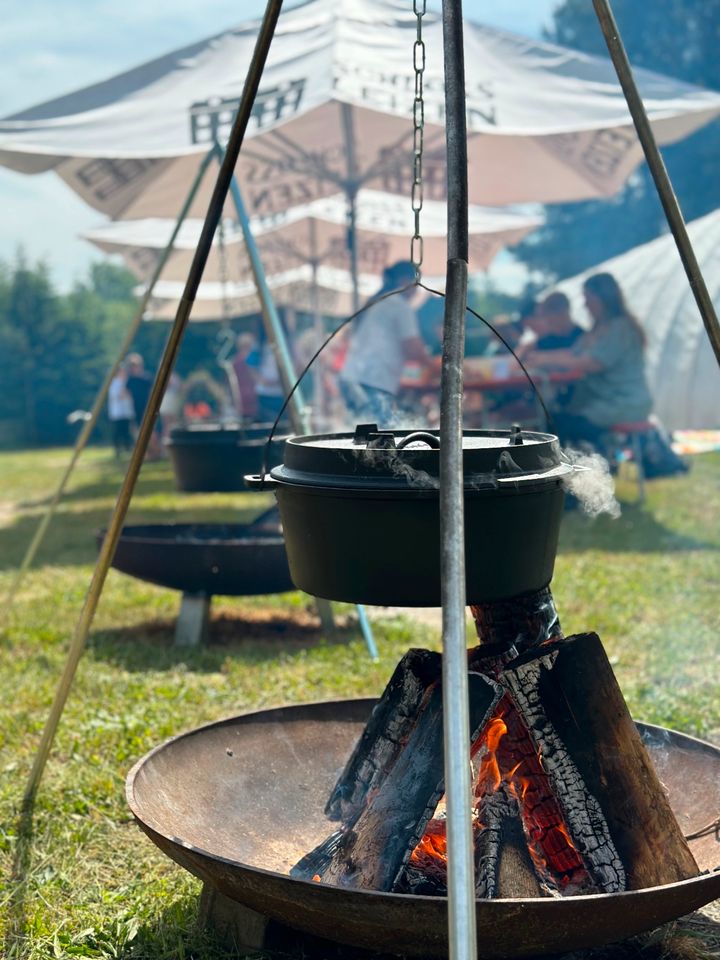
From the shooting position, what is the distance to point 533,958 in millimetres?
2104

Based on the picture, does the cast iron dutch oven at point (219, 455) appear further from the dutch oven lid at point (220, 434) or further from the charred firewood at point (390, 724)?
the charred firewood at point (390, 724)

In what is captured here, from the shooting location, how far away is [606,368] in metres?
8.86

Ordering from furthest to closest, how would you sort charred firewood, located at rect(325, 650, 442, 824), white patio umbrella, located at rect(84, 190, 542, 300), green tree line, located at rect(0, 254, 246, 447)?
1. green tree line, located at rect(0, 254, 246, 447)
2. white patio umbrella, located at rect(84, 190, 542, 300)
3. charred firewood, located at rect(325, 650, 442, 824)

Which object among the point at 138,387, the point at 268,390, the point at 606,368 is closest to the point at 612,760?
the point at 606,368

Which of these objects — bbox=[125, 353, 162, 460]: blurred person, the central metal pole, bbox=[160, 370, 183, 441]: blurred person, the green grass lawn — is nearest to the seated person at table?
the green grass lawn

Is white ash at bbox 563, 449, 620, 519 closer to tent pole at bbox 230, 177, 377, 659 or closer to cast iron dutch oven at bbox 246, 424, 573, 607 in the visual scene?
cast iron dutch oven at bbox 246, 424, 573, 607

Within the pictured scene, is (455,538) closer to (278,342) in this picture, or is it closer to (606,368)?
(278,342)

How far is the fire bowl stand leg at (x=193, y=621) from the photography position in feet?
16.4

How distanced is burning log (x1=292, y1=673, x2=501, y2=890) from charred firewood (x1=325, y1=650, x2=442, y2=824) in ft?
0.28

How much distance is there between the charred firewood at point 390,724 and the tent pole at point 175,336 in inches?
34.7

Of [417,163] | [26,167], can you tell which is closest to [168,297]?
[26,167]

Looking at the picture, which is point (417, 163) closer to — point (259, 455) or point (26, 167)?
point (259, 455)

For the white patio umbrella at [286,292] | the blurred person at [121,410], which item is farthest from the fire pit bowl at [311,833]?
the blurred person at [121,410]

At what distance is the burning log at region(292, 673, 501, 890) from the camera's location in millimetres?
2031
